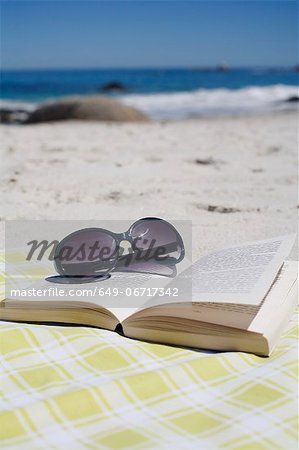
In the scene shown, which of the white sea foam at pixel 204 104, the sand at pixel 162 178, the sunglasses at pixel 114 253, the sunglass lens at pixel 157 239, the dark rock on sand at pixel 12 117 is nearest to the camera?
the sunglasses at pixel 114 253

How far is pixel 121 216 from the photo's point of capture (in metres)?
2.62

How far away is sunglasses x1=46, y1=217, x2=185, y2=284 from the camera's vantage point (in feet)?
4.87

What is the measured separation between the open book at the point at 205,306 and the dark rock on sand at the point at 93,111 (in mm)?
5630

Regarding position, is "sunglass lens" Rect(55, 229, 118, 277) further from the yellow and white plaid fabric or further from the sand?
the sand

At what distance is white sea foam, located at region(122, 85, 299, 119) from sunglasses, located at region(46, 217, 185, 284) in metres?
7.75

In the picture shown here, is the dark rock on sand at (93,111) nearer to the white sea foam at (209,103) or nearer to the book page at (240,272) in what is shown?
the white sea foam at (209,103)

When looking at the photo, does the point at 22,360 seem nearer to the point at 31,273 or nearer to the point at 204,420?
the point at 204,420

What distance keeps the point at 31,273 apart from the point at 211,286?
657 mm

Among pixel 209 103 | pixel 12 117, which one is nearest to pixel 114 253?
pixel 12 117

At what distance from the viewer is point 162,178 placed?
136 inches

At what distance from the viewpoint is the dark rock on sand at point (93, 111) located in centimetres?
698

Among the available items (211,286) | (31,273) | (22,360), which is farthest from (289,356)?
(31,273)

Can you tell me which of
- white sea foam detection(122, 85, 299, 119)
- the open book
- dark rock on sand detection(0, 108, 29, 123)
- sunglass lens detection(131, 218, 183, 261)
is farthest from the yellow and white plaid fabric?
white sea foam detection(122, 85, 299, 119)

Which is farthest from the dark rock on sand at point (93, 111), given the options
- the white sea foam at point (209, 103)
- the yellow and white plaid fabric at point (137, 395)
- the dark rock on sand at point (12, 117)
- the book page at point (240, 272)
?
the yellow and white plaid fabric at point (137, 395)
